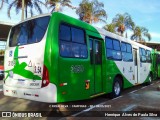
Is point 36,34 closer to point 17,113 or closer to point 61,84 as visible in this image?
point 61,84

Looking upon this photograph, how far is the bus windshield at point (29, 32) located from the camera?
7440 mm

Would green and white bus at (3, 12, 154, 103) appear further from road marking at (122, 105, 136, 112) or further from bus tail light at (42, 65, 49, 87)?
road marking at (122, 105, 136, 112)

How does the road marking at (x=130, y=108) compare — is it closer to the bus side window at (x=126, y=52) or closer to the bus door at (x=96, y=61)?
the bus door at (x=96, y=61)

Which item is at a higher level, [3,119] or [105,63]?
[105,63]

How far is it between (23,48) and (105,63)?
12.0 feet

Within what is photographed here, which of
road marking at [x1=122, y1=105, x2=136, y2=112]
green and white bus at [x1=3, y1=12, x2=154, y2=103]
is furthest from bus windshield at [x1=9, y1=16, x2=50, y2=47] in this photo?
road marking at [x1=122, y1=105, x2=136, y2=112]

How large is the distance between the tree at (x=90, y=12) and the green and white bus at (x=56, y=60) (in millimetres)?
21163

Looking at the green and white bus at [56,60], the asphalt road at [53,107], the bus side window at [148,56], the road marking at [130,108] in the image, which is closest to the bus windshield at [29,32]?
the green and white bus at [56,60]

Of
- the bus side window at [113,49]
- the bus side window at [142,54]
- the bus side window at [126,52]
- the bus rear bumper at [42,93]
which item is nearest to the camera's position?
the bus rear bumper at [42,93]

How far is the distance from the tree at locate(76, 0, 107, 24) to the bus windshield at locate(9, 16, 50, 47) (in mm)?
22801

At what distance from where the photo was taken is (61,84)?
704cm

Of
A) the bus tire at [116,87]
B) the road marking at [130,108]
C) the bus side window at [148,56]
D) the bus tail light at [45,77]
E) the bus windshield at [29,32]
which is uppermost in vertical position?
the bus windshield at [29,32]

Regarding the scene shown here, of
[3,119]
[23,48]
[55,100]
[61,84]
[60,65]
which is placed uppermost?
[23,48]

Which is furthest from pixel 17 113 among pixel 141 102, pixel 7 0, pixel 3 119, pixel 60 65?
pixel 7 0
